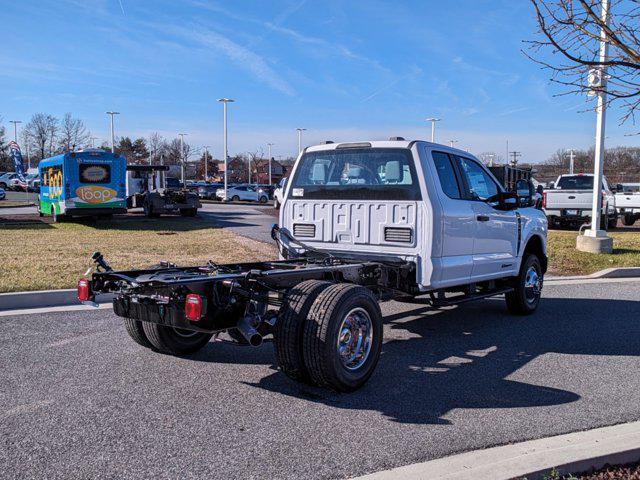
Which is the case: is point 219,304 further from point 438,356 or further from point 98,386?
point 438,356

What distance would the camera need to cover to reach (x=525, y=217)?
8195 mm

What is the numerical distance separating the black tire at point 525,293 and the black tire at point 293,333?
416 centimetres

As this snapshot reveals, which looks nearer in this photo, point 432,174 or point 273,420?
point 273,420

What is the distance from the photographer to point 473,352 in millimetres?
6305

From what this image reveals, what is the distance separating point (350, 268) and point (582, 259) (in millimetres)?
9234

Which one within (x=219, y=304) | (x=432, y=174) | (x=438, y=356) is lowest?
(x=438, y=356)

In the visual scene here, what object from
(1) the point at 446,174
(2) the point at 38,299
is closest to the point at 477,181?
(1) the point at 446,174

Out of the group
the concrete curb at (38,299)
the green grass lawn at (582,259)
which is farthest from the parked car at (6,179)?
the concrete curb at (38,299)

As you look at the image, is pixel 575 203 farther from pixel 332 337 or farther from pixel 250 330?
pixel 250 330

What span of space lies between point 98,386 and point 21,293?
12.6 feet

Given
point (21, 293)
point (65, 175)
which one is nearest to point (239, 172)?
point (65, 175)

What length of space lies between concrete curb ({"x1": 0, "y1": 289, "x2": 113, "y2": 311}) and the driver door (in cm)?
515

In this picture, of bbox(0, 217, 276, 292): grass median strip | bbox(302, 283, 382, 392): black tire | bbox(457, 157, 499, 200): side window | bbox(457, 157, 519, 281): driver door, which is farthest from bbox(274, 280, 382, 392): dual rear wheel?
bbox(0, 217, 276, 292): grass median strip

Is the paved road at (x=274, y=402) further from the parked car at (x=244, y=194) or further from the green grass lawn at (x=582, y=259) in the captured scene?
the parked car at (x=244, y=194)
